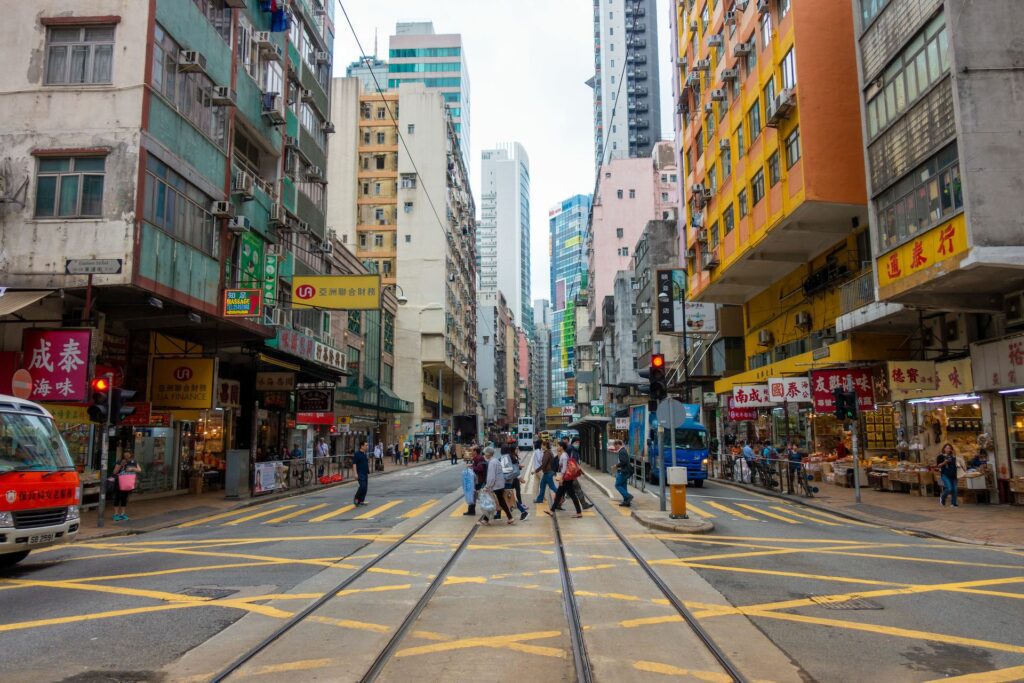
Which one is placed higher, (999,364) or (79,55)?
(79,55)

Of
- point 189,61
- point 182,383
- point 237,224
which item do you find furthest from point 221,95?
point 182,383

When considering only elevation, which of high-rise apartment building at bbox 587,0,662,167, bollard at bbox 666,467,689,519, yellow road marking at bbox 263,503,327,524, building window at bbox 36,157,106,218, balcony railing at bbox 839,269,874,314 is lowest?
yellow road marking at bbox 263,503,327,524

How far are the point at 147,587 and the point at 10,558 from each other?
3.20 meters

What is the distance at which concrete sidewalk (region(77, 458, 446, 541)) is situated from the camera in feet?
51.9

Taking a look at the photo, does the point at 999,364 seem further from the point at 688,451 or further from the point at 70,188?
the point at 70,188

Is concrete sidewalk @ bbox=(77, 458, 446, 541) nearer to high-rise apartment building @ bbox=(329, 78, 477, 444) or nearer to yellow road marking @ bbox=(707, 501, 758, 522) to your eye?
yellow road marking @ bbox=(707, 501, 758, 522)

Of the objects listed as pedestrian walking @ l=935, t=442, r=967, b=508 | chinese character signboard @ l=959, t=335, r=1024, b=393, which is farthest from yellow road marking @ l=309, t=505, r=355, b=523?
chinese character signboard @ l=959, t=335, r=1024, b=393

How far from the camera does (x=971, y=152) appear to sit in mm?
16719

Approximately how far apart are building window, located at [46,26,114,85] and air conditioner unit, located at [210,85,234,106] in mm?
3955

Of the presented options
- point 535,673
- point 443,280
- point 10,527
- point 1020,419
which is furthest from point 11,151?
point 443,280

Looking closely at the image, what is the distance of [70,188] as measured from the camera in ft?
60.5

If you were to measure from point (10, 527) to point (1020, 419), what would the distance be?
21.7 metres

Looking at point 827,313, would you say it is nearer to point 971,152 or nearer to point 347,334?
point 971,152

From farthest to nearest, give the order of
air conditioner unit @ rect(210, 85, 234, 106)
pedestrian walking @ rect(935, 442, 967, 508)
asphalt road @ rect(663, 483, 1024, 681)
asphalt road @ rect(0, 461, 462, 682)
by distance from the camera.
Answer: air conditioner unit @ rect(210, 85, 234, 106) < pedestrian walking @ rect(935, 442, 967, 508) < asphalt road @ rect(0, 461, 462, 682) < asphalt road @ rect(663, 483, 1024, 681)
